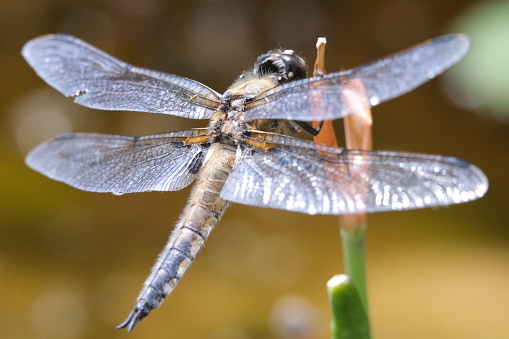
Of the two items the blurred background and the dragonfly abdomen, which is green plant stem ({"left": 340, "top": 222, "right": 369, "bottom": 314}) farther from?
the blurred background

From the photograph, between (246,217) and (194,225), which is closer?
(194,225)

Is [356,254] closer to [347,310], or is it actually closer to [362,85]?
[347,310]

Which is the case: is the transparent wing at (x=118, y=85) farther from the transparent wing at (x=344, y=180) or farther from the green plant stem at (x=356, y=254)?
the green plant stem at (x=356, y=254)

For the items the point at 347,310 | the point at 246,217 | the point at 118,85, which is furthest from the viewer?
the point at 246,217

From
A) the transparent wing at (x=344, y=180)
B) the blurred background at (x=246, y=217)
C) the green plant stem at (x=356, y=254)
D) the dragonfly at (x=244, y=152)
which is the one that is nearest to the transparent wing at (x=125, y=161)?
the dragonfly at (x=244, y=152)

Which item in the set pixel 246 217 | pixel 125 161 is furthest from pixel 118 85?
pixel 246 217

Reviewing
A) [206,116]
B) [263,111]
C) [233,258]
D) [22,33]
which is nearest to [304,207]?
[263,111]
